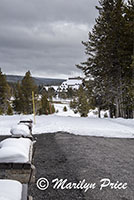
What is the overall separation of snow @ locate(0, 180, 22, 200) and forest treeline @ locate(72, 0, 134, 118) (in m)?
16.6

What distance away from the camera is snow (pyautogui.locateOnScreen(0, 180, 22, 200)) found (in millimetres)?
1920

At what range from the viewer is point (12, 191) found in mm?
2016

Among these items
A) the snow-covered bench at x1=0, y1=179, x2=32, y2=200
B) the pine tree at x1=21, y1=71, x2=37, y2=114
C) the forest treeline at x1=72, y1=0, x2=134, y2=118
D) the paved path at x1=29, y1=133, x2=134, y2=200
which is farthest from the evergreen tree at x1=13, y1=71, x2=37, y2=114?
the snow-covered bench at x1=0, y1=179, x2=32, y2=200

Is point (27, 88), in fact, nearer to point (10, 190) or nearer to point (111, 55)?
point (111, 55)

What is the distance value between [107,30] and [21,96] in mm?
25372

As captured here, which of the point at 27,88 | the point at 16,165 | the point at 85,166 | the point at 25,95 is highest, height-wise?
the point at 27,88

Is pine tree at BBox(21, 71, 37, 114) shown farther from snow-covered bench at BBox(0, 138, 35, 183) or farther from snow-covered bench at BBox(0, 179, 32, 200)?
snow-covered bench at BBox(0, 179, 32, 200)

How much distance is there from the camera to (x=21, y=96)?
133ft

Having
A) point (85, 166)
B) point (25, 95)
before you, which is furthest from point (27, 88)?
point (85, 166)

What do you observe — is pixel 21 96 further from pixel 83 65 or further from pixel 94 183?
pixel 94 183

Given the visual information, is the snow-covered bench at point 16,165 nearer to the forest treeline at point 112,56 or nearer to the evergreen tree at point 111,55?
the forest treeline at point 112,56

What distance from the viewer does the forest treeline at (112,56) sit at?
18.7 metres

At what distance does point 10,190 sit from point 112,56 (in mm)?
19154

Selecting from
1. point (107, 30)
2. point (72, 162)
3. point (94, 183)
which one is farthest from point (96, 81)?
point (94, 183)
